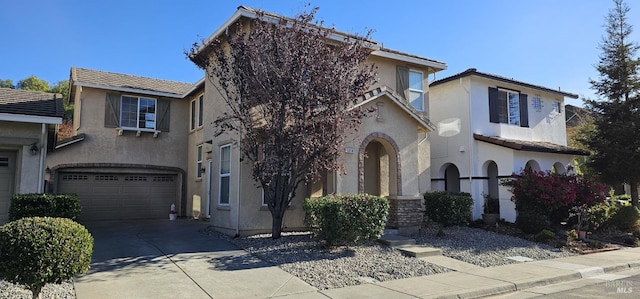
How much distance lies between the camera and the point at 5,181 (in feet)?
42.7

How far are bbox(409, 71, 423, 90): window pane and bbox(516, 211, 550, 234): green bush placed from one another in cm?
Answer: 611

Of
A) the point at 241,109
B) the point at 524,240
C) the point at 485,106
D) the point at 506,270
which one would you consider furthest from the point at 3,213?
the point at 485,106

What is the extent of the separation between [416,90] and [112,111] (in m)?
12.3

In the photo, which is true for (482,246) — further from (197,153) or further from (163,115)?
(163,115)

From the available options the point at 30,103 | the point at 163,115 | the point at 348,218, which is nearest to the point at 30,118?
the point at 30,103

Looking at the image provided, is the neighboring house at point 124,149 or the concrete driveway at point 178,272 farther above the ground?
the neighboring house at point 124,149

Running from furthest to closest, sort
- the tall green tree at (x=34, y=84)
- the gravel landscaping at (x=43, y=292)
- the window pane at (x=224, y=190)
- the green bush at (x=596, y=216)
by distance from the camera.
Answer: the tall green tree at (x=34, y=84) → the green bush at (x=596, y=216) → the window pane at (x=224, y=190) → the gravel landscaping at (x=43, y=292)

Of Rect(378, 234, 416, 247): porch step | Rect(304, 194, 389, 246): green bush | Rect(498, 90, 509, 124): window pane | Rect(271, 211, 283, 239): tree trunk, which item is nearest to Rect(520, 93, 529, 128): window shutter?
Rect(498, 90, 509, 124): window pane

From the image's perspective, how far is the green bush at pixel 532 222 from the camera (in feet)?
48.4

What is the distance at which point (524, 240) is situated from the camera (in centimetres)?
1404

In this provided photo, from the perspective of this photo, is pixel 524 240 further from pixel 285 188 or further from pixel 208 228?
pixel 208 228

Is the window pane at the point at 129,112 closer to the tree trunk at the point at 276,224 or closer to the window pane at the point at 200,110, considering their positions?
the window pane at the point at 200,110

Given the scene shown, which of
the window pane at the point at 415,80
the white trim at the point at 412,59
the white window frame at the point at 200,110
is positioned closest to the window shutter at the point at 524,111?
the white trim at the point at 412,59

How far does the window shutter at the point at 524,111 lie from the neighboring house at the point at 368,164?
634 centimetres
